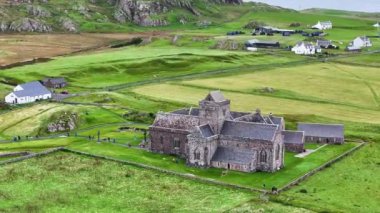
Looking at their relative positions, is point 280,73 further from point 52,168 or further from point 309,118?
point 52,168

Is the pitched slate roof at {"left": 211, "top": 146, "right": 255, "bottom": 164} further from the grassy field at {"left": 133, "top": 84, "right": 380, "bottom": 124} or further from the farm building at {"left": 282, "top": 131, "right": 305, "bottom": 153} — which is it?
the grassy field at {"left": 133, "top": 84, "right": 380, "bottom": 124}

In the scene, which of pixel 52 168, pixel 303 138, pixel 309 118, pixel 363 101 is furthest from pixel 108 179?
pixel 363 101

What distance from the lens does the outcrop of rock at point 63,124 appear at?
11556 centimetres

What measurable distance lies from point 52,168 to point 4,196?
13.8m

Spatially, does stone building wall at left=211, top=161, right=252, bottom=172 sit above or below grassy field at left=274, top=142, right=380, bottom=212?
above

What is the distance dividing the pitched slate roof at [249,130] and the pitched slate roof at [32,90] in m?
69.2

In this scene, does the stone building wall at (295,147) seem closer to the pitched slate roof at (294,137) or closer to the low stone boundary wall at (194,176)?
the pitched slate roof at (294,137)

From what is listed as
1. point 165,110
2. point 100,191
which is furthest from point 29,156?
point 165,110

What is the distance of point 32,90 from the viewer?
14362 centimetres

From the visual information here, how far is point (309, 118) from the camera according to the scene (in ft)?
397

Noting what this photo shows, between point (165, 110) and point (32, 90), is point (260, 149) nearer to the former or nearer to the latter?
point (165, 110)

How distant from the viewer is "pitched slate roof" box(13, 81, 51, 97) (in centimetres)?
14100

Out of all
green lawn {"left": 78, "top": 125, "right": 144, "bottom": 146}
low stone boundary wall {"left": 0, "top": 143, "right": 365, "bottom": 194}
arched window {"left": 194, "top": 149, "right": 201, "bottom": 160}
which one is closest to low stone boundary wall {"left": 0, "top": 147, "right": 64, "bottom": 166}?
low stone boundary wall {"left": 0, "top": 143, "right": 365, "bottom": 194}

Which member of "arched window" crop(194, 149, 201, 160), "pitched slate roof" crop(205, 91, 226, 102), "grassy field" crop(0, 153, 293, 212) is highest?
"pitched slate roof" crop(205, 91, 226, 102)
